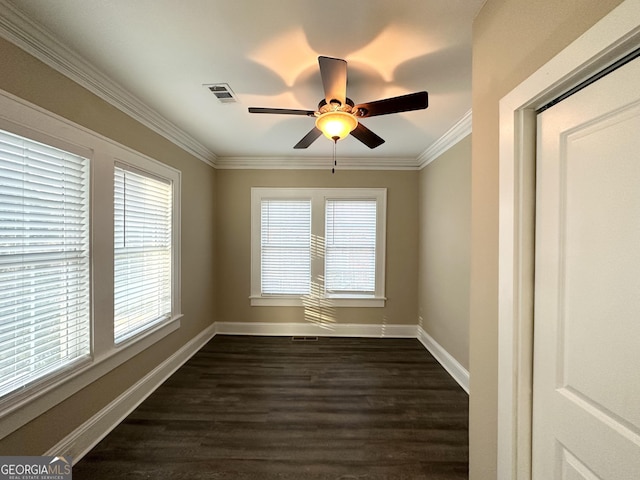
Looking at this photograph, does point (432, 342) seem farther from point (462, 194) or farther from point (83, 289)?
point (83, 289)

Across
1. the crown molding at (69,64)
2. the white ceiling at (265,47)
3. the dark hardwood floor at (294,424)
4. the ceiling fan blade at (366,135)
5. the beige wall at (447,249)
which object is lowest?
the dark hardwood floor at (294,424)

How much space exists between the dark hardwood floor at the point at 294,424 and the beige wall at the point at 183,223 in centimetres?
30

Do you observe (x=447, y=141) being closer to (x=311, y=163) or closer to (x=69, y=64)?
(x=311, y=163)

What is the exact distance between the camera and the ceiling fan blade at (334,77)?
154 cm

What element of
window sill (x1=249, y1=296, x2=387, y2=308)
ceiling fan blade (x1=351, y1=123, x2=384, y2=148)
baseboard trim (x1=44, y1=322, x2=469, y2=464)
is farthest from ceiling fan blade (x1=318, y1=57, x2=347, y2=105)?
window sill (x1=249, y1=296, x2=387, y2=308)

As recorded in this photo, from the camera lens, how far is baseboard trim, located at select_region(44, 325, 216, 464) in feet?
5.94

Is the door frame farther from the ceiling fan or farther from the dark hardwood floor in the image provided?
the dark hardwood floor

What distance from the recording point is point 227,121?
2812 mm

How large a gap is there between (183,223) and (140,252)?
77 cm

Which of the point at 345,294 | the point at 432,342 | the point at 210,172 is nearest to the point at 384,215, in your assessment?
the point at 345,294

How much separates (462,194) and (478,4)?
178 cm

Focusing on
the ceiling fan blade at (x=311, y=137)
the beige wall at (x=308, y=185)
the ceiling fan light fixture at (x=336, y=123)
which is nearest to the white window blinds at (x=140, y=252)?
the beige wall at (x=308, y=185)

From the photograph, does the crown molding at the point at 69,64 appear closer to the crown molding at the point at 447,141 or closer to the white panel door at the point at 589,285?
the white panel door at the point at 589,285

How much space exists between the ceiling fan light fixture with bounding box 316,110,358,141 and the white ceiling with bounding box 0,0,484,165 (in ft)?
1.07
